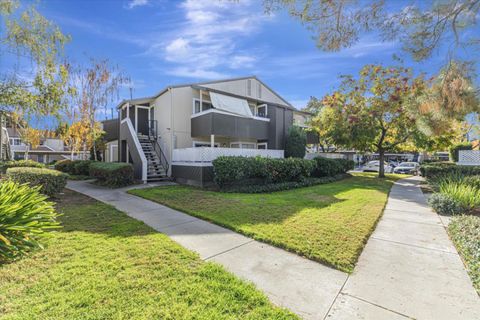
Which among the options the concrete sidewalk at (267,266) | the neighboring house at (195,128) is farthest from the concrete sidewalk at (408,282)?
the neighboring house at (195,128)

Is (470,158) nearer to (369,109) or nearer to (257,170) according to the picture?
(369,109)

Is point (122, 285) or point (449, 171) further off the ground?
point (449, 171)

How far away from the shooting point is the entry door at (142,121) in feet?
51.8

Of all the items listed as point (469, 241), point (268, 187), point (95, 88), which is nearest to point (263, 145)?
point (268, 187)

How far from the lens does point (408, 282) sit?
3070 mm

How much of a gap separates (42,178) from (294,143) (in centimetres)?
1334

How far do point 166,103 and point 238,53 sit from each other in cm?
575

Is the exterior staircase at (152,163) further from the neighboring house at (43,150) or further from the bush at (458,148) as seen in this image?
the neighboring house at (43,150)

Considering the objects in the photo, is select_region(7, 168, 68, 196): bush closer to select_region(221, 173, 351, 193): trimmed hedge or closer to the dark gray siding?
select_region(221, 173, 351, 193): trimmed hedge

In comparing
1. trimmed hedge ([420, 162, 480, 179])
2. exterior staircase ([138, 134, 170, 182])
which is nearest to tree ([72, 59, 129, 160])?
exterior staircase ([138, 134, 170, 182])

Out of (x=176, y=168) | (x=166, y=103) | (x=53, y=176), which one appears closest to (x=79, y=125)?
(x=166, y=103)

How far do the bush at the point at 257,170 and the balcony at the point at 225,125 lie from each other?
102 inches

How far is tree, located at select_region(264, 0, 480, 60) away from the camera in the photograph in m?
4.93

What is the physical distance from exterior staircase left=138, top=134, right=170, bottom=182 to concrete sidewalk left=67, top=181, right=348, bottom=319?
730cm
